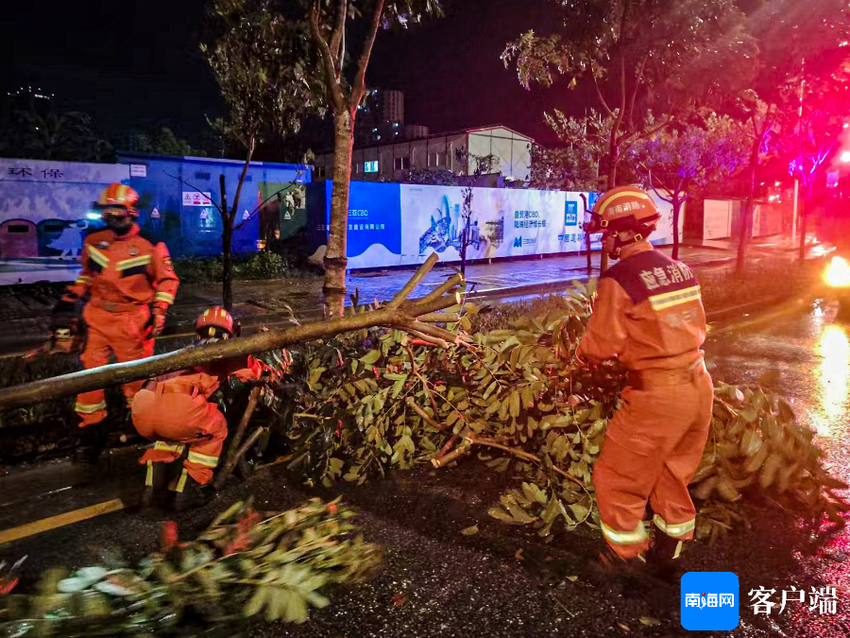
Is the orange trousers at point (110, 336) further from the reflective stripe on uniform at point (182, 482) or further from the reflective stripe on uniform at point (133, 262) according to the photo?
the reflective stripe on uniform at point (182, 482)

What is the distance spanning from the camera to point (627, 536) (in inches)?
116

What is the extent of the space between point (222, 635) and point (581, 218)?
23.3 meters

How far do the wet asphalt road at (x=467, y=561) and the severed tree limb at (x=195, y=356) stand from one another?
1157 millimetres

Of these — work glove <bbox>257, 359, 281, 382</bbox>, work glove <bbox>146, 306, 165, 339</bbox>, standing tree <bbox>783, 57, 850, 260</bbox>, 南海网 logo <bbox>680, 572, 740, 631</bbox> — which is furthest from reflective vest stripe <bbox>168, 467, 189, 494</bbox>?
standing tree <bbox>783, 57, 850, 260</bbox>

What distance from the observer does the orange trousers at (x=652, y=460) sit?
284 cm

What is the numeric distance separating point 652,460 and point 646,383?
0.35 m

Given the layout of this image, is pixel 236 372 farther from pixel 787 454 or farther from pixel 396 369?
pixel 787 454

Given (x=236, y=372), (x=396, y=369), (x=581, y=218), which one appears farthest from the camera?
(x=581, y=218)

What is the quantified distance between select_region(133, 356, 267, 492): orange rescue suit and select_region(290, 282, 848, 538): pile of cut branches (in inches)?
22.4

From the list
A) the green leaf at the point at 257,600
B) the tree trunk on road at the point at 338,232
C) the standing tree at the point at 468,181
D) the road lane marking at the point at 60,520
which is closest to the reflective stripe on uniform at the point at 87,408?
the road lane marking at the point at 60,520

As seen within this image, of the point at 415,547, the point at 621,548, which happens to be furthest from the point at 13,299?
the point at 621,548

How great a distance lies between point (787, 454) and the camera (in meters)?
3.60

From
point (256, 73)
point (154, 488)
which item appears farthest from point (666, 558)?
point (256, 73)

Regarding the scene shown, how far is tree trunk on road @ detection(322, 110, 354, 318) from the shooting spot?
18.0ft
